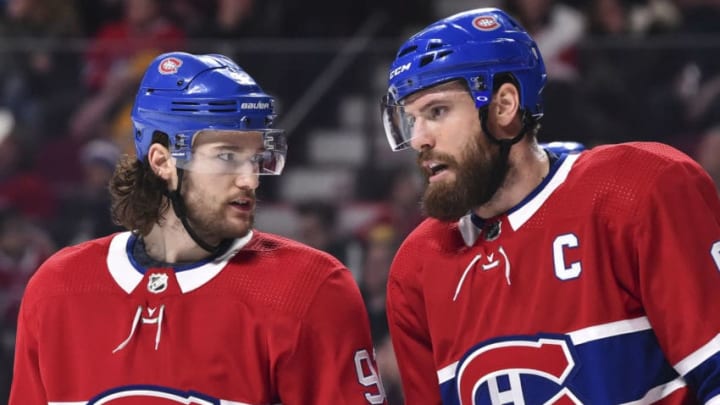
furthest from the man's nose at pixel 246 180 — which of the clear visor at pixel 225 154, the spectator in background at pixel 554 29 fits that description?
the spectator in background at pixel 554 29

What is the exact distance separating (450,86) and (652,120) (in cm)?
195

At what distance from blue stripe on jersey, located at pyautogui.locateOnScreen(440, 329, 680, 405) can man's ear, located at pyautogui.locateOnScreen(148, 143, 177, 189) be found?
0.77 meters

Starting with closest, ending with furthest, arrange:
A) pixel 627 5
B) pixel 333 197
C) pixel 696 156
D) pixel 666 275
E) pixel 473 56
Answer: pixel 666 275, pixel 473 56, pixel 696 156, pixel 333 197, pixel 627 5

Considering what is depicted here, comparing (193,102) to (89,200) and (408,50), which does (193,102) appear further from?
(89,200)

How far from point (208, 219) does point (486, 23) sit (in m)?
0.63

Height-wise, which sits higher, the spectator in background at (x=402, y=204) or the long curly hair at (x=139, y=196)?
the long curly hair at (x=139, y=196)

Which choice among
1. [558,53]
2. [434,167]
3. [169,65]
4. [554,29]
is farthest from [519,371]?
[554,29]

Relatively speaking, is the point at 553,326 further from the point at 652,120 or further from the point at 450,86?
the point at 652,120

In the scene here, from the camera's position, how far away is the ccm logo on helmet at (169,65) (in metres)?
2.50

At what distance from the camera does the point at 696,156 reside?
4.10m

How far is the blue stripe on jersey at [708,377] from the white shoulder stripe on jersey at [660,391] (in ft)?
0.15

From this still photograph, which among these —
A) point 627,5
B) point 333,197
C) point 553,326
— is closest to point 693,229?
point 553,326

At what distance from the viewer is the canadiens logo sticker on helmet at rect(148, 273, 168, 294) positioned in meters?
2.43

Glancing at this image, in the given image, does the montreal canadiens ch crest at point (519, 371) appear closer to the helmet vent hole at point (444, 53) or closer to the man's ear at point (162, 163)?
the helmet vent hole at point (444, 53)
